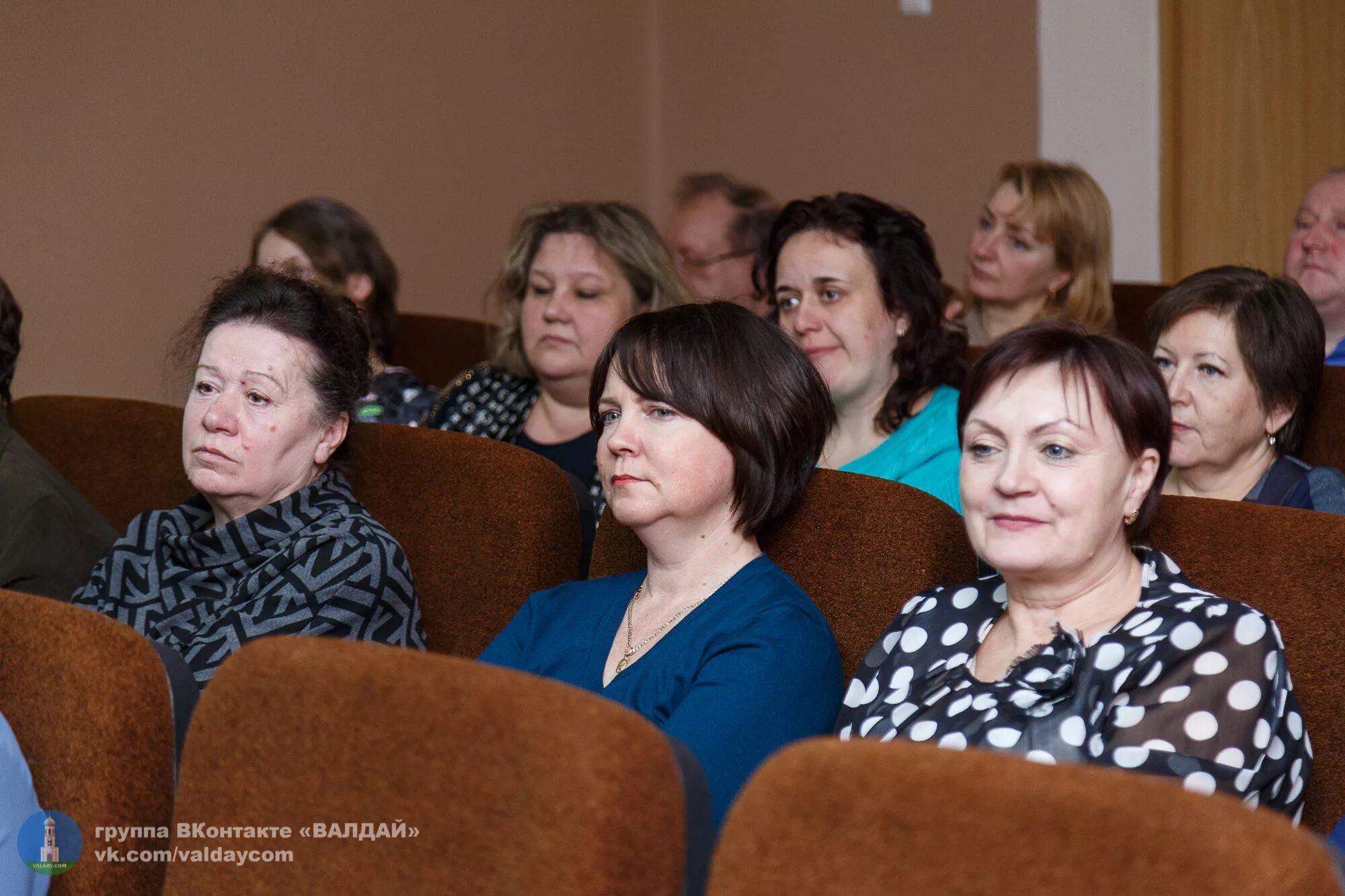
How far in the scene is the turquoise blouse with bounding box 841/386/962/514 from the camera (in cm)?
231

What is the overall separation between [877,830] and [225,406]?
1.38 meters

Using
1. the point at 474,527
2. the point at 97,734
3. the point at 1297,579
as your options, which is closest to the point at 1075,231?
the point at 474,527

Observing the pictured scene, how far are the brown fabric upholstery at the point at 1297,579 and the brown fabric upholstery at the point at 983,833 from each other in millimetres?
667

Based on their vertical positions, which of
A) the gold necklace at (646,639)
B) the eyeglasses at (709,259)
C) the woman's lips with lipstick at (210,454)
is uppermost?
the eyeglasses at (709,259)

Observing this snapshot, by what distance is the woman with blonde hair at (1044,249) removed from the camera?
3420mm

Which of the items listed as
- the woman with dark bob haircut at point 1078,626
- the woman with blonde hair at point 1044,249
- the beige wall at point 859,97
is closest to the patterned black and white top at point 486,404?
the woman with blonde hair at point 1044,249

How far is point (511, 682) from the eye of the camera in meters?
1.07

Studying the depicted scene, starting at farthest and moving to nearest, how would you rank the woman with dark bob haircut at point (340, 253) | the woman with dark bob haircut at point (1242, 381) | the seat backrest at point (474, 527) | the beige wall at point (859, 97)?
the beige wall at point (859, 97) < the woman with dark bob haircut at point (340, 253) < the woman with dark bob haircut at point (1242, 381) < the seat backrest at point (474, 527)

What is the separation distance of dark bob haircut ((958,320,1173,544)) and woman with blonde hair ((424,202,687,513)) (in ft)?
4.49

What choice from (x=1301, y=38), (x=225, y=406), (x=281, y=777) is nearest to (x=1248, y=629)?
(x=281, y=777)

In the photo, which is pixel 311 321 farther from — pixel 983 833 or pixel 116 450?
pixel 983 833

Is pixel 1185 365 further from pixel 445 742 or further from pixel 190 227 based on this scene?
pixel 190 227

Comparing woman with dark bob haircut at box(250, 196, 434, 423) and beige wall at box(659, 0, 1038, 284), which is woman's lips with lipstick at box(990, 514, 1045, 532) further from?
beige wall at box(659, 0, 1038, 284)

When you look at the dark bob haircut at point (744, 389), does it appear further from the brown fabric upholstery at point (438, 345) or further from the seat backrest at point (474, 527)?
the brown fabric upholstery at point (438, 345)
